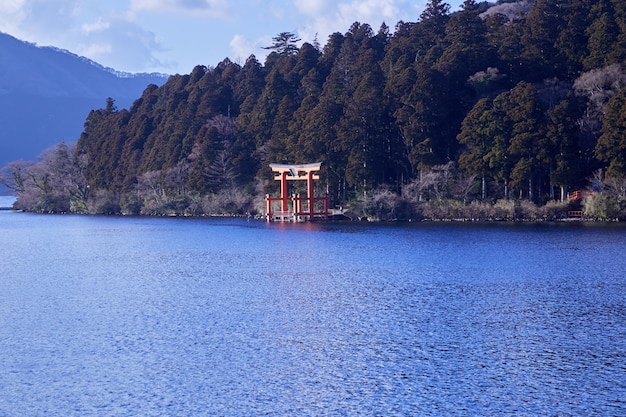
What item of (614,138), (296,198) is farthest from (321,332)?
(296,198)

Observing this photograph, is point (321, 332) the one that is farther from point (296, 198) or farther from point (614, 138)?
point (296, 198)

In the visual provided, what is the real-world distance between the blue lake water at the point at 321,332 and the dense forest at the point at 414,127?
13658mm

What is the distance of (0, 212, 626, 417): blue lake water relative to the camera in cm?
1446

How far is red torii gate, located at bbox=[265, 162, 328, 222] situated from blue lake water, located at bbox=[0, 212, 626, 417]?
18.1 meters

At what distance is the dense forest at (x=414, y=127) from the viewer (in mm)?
49906

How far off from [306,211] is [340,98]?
9.98 metres

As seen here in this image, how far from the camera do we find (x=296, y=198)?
2190 inches

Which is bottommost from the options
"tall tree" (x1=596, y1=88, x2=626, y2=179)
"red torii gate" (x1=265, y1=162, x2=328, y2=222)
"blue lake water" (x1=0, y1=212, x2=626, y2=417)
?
"blue lake water" (x1=0, y1=212, x2=626, y2=417)

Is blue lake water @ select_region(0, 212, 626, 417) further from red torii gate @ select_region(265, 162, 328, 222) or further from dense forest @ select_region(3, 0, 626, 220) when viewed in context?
red torii gate @ select_region(265, 162, 328, 222)

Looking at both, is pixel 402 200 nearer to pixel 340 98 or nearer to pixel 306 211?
pixel 306 211

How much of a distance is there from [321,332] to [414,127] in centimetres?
3685

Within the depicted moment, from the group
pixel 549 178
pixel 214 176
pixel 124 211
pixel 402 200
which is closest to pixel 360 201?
pixel 402 200

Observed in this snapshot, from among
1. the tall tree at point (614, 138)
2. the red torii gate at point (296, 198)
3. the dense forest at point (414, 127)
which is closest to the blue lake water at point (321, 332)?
the tall tree at point (614, 138)

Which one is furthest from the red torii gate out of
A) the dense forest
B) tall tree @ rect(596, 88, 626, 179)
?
tall tree @ rect(596, 88, 626, 179)
